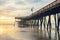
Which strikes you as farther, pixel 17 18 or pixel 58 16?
pixel 17 18

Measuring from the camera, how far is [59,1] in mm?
27906

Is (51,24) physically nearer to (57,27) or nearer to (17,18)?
(57,27)

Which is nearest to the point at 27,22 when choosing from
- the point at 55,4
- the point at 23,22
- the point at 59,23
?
the point at 23,22

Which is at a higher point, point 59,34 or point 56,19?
point 56,19

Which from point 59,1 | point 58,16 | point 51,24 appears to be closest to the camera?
point 59,1

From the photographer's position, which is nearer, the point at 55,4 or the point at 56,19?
the point at 55,4

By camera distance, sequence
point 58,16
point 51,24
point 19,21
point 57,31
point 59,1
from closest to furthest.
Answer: point 59,1 → point 57,31 → point 58,16 → point 51,24 → point 19,21

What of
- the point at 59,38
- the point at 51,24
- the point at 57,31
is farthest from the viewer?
the point at 51,24

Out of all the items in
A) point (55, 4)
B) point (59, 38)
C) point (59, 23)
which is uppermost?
point (55, 4)

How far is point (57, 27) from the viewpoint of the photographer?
119ft

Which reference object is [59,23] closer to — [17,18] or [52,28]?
[52,28]

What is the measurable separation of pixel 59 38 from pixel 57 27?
3.53m

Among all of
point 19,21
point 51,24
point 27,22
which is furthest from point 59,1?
point 19,21

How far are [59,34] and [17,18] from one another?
10687cm
